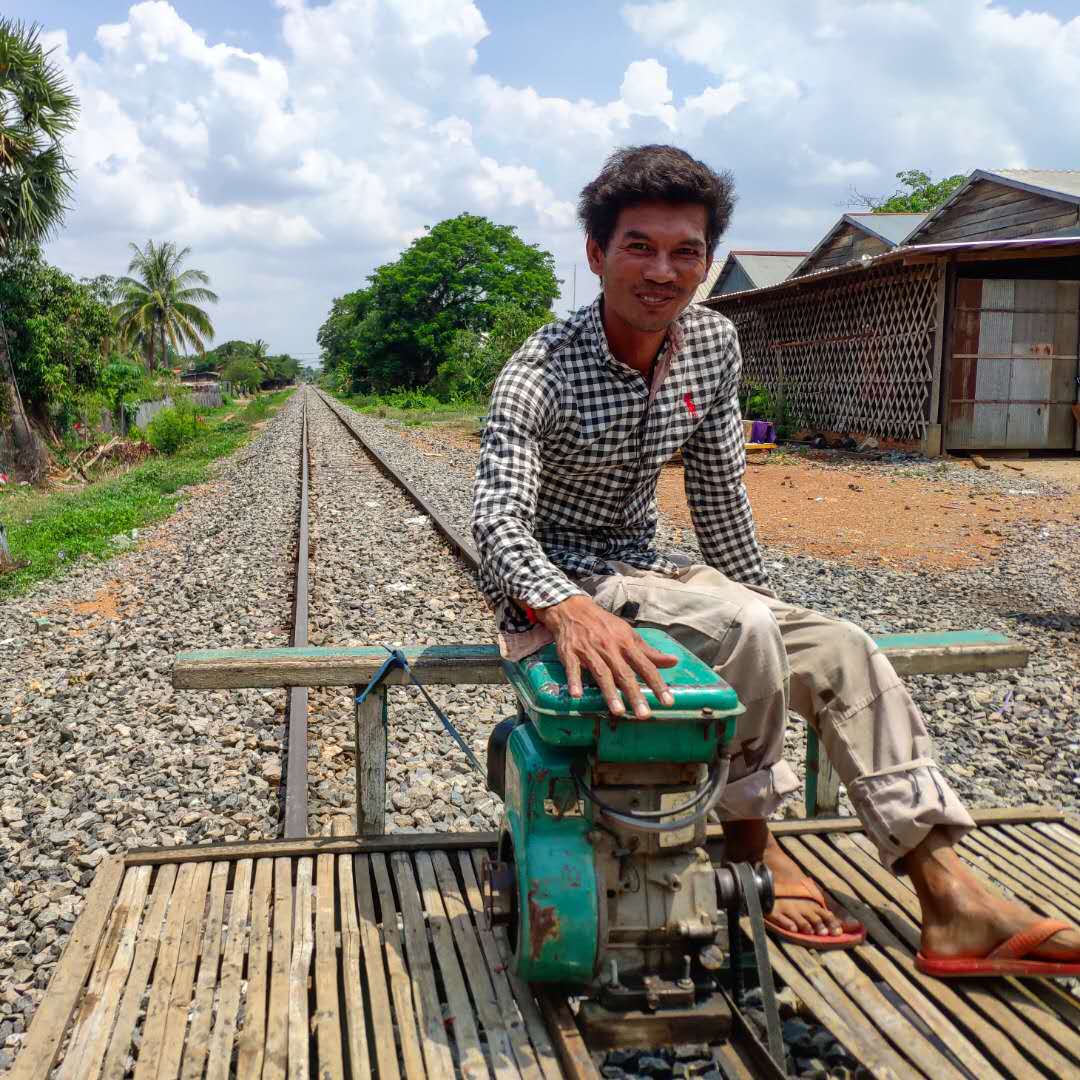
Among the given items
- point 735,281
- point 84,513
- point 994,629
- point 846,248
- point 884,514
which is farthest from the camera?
point 735,281

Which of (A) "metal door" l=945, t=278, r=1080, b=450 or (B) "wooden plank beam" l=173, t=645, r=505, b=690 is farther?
(A) "metal door" l=945, t=278, r=1080, b=450

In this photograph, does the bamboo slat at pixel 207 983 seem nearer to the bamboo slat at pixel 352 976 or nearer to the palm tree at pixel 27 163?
the bamboo slat at pixel 352 976

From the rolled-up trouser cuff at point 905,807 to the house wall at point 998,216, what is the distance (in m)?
15.8

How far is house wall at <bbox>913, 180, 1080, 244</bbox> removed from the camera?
15.5 metres

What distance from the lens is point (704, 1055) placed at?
6.44ft

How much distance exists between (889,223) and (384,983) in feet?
69.3

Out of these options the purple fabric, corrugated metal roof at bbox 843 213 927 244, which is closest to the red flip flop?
the purple fabric

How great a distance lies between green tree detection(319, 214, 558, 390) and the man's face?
40095 mm

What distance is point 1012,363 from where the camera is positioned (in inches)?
537

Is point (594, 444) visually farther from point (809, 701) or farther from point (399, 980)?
point (399, 980)

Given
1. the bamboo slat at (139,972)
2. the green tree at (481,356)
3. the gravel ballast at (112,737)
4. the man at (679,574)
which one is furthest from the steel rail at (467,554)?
the green tree at (481,356)

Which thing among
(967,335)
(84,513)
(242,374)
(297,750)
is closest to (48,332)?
(84,513)

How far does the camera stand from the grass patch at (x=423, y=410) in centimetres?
2620

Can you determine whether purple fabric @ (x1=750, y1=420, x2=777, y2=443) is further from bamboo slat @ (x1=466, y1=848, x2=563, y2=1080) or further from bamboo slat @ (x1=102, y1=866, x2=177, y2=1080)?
bamboo slat @ (x1=102, y1=866, x2=177, y2=1080)
